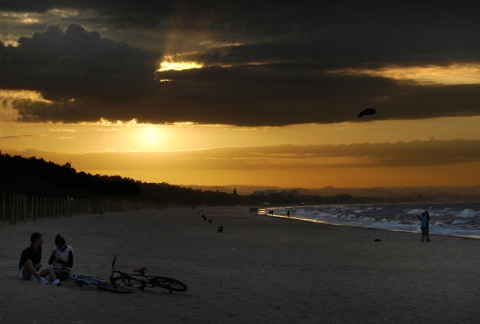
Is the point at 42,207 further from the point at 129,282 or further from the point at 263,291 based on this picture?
the point at 263,291

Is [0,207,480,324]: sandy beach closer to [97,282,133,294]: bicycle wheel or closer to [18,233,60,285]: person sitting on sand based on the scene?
[97,282,133,294]: bicycle wheel

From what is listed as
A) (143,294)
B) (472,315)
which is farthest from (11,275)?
(472,315)

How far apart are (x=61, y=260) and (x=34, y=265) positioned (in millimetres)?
809

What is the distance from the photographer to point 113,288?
17.4m

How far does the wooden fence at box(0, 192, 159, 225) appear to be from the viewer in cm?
6152

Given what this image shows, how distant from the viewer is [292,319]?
14.7 meters

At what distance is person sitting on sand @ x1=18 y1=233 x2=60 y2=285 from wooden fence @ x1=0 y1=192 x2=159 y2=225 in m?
39.0

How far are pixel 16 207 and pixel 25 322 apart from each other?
51331 mm

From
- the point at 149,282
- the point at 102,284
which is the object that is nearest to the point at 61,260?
the point at 102,284

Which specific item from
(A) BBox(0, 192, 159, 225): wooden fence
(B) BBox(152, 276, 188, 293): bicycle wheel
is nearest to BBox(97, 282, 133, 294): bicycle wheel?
(B) BBox(152, 276, 188, 293): bicycle wheel

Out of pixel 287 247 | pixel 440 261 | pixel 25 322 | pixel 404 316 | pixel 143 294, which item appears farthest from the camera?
pixel 287 247

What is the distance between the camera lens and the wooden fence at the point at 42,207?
202 ft

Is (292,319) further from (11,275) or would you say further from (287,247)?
(287,247)

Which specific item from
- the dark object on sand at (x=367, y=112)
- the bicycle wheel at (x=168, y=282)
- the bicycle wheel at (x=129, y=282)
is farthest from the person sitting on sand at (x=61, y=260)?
the dark object on sand at (x=367, y=112)
